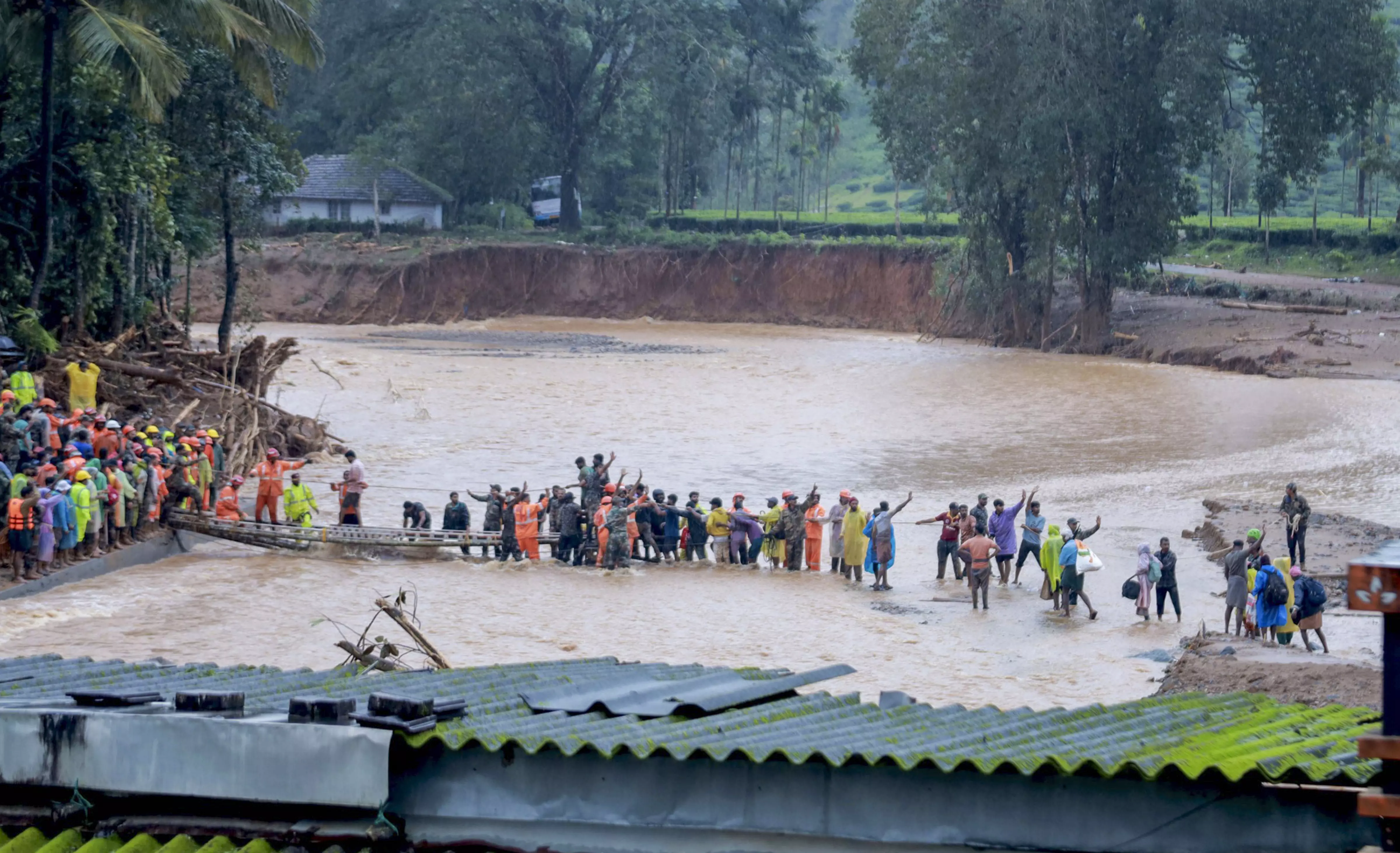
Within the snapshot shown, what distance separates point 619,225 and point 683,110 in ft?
18.8

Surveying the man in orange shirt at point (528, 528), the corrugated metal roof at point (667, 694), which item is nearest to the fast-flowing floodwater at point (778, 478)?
the man in orange shirt at point (528, 528)

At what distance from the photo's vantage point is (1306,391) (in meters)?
39.3

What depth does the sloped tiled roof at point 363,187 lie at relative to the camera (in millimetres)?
66312

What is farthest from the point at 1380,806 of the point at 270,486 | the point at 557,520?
the point at 270,486

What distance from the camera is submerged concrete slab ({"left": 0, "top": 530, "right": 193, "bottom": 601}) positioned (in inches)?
682

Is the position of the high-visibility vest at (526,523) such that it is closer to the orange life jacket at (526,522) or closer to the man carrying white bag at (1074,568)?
the orange life jacket at (526,522)

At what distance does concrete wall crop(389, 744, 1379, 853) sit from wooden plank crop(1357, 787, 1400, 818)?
1.51 ft

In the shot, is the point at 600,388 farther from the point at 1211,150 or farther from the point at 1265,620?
the point at 1265,620

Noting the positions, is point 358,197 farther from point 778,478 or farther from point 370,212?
point 778,478

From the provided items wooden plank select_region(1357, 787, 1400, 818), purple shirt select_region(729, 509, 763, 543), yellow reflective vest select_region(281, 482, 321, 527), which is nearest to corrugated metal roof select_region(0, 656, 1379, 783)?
wooden plank select_region(1357, 787, 1400, 818)

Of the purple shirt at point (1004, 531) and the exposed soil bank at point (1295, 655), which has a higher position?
the purple shirt at point (1004, 531)

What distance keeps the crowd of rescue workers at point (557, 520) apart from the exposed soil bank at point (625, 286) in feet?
107

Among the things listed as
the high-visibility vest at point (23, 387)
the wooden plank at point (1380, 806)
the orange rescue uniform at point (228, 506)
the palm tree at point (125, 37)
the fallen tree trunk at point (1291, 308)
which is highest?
the palm tree at point (125, 37)

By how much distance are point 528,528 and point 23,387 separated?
8.02 m
